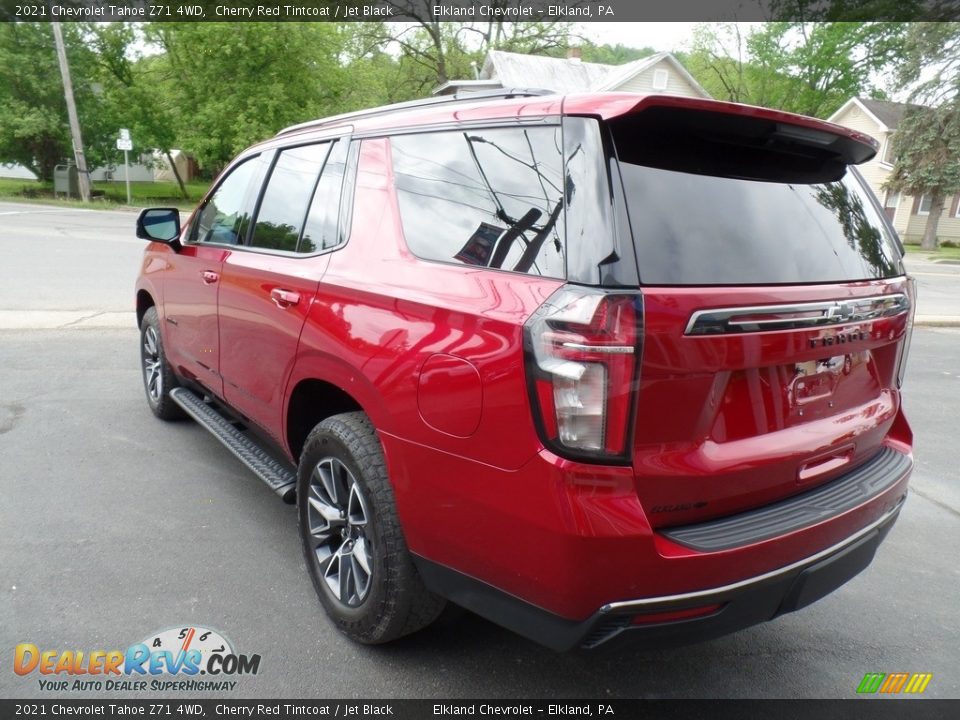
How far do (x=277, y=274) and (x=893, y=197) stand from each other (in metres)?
40.6

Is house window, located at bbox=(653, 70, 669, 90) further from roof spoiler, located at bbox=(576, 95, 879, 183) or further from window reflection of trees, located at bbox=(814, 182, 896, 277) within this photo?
roof spoiler, located at bbox=(576, 95, 879, 183)

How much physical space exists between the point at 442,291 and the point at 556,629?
1.00 meters

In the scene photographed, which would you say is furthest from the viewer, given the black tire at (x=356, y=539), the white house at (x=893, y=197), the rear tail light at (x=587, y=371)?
the white house at (x=893, y=197)

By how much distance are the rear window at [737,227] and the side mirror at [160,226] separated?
3.16 m

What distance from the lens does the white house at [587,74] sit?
3056 centimetres

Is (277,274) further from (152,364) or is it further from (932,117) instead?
(932,117)

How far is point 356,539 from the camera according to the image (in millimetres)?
2455

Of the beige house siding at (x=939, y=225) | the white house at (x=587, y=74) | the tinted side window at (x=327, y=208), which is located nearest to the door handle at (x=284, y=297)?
the tinted side window at (x=327, y=208)

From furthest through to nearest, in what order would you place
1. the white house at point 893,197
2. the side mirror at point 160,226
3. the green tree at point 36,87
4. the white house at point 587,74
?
the white house at point 893,197, the white house at point 587,74, the green tree at point 36,87, the side mirror at point 160,226

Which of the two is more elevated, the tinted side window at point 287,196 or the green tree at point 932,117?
the green tree at point 932,117

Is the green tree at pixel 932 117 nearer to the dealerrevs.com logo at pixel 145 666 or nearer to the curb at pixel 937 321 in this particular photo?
the curb at pixel 937 321

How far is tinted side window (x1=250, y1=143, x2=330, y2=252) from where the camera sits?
9.62 feet

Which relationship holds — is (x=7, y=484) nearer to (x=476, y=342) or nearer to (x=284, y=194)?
(x=284, y=194)

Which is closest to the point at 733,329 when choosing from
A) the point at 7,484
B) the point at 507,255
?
the point at 507,255
